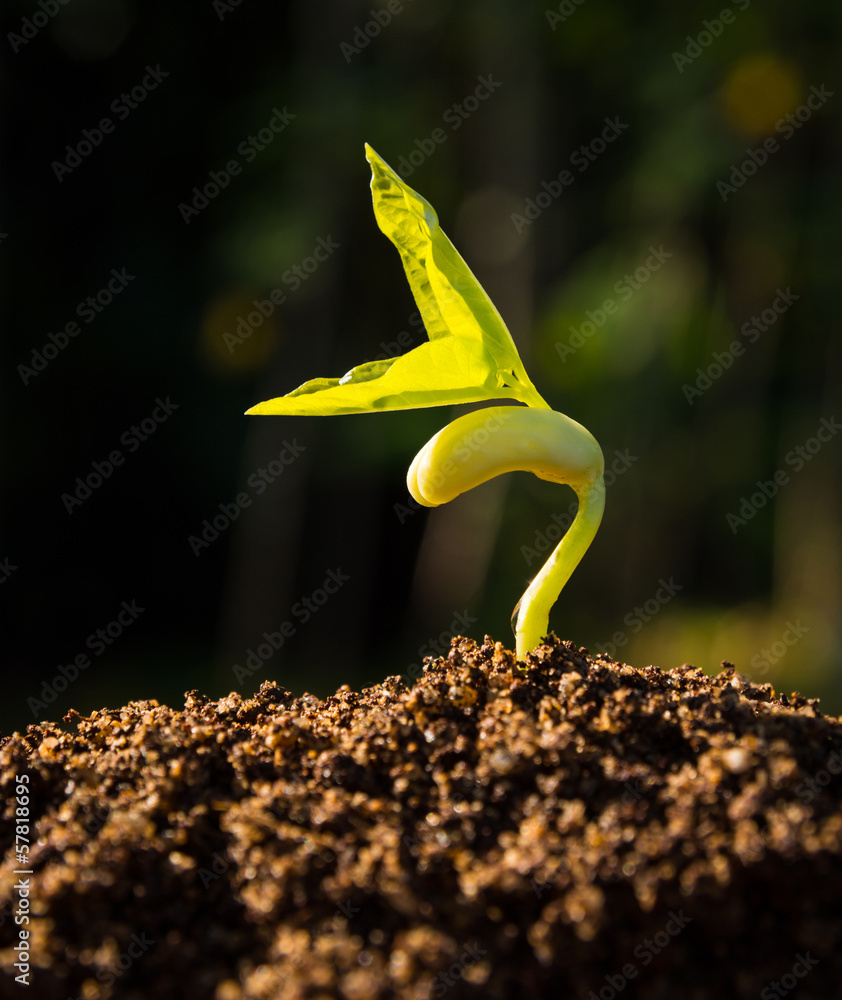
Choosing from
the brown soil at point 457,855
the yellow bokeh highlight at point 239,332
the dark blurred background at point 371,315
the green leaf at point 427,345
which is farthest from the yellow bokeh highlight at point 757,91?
the brown soil at point 457,855

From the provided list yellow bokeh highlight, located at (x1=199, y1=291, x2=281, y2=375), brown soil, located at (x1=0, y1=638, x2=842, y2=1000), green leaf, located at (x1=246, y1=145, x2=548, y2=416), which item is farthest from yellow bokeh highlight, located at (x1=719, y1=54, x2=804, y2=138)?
brown soil, located at (x1=0, y1=638, x2=842, y2=1000)

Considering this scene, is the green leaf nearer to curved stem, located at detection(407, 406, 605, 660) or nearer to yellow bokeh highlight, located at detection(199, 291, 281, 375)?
curved stem, located at detection(407, 406, 605, 660)

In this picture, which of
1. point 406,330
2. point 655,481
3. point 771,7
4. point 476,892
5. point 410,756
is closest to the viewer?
point 476,892

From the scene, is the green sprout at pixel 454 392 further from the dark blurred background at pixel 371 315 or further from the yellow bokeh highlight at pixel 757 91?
the yellow bokeh highlight at pixel 757 91

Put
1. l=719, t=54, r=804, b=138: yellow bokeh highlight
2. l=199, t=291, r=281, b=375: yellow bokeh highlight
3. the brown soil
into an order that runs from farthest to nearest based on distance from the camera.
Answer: l=199, t=291, r=281, b=375: yellow bokeh highlight < l=719, t=54, r=804, b=138: yellow bokeh highlight < the brown soil

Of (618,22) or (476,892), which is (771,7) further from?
(476,892)

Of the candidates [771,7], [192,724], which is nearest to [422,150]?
A: [771,7]
